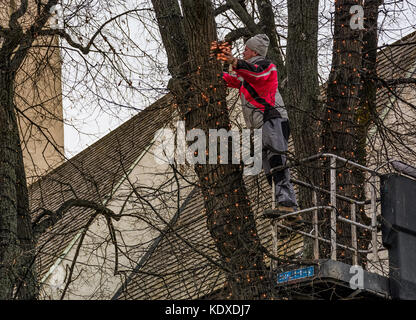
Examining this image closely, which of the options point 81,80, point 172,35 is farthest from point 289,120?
point 81,80

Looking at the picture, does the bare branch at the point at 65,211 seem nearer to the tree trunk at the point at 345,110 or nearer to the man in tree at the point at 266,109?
the man in tree at the point at 266,109

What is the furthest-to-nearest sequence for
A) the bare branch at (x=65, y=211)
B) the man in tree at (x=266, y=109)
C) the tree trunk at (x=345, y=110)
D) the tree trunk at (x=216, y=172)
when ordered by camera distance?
the bare branch at (x=65, y=211)
the tree trunk at (x=345, y=110)
the tree trunk at (x=216, y=172)
the man in tree at (x=266, y=109)

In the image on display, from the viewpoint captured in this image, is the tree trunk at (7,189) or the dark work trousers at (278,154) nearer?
the dark work trousers at (278,154)

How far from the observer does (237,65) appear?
9.05 metres

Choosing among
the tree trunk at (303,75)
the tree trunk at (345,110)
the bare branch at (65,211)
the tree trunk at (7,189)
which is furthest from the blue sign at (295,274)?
the tree trunk at (7,189)

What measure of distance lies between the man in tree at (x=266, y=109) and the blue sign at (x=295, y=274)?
55 centimetres

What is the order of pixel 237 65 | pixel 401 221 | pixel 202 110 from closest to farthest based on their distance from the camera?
pixel 401 221
pixel 237 65
pixel 202 110

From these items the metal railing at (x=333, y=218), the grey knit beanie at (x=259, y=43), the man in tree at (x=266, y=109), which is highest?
the grey knit beanie at (x=259, y=43)

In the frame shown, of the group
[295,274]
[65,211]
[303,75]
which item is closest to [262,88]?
[303,75]

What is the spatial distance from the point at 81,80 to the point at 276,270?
11.0 feet

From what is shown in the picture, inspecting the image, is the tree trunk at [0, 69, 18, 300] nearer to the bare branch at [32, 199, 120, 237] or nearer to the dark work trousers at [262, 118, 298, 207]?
the bare branch at [32, 199, 120, 237]

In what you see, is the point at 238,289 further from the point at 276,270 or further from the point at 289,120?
the point at 289,120

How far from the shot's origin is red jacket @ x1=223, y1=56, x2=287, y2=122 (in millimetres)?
9188

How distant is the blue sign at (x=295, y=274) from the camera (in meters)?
8.95
